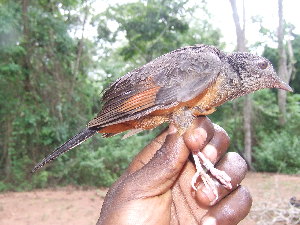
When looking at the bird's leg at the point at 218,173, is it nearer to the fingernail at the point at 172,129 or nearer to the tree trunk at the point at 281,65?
the fingernail at the point at 172,129

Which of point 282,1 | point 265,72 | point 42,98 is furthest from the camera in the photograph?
point 282,1

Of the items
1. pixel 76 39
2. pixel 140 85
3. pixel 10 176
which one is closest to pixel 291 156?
pixel 76 39

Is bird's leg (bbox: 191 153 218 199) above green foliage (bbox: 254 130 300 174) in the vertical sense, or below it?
above

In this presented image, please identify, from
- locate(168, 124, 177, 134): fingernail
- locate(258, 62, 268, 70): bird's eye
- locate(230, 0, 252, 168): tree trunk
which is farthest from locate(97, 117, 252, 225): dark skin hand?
locate(230, 0, 252, 168): tree trunk

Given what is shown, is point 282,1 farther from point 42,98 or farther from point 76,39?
point 42,98

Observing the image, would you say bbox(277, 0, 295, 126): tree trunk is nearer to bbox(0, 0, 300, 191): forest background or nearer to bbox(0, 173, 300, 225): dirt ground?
bbox(0, 0, 300, 191): forest background
